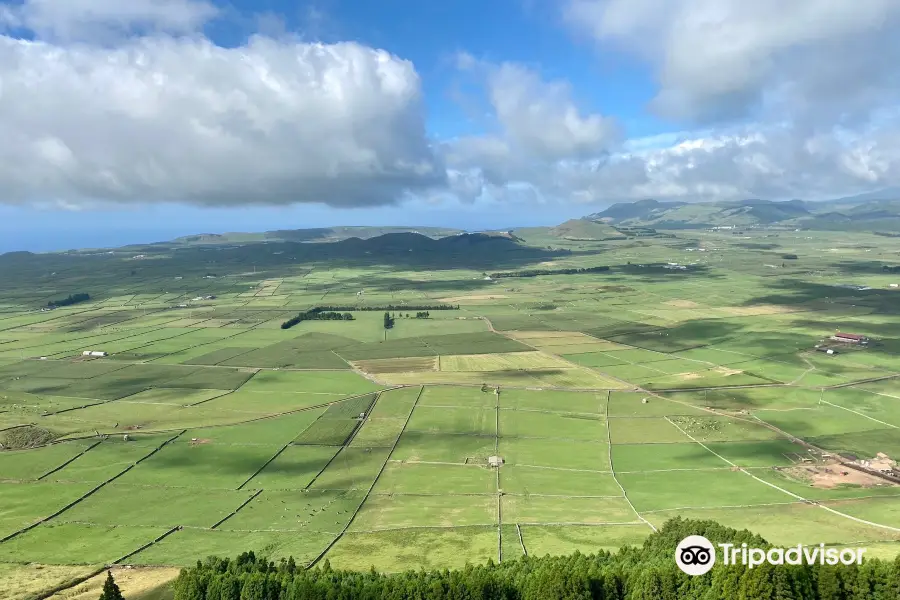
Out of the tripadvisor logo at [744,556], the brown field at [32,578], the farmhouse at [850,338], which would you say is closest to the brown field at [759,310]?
the farmhouse at [850,338]

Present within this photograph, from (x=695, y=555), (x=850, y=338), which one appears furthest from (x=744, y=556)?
(x=850, y=338)

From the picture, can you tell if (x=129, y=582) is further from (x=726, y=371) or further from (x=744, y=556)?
(x=726, y=371)

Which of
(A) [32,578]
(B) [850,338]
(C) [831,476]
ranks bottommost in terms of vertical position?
(A) [32,578]

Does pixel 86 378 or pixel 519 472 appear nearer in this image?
pixel 519 472

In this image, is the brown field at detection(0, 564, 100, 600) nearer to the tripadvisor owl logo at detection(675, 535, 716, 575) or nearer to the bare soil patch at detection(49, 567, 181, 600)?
the bare soil patch at detection(49, 567, 181, 600)

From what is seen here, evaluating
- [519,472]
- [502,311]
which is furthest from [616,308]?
[519,472]

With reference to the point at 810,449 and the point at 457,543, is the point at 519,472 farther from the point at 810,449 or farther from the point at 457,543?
the point at 810,449

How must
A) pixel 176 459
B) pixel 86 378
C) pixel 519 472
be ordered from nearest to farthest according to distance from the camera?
pixel 519 472 → pixel 176 459 → pixel 86 378
